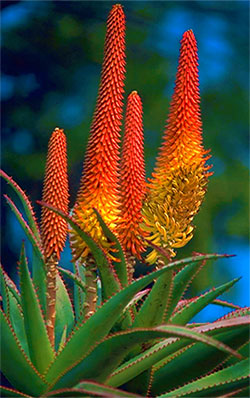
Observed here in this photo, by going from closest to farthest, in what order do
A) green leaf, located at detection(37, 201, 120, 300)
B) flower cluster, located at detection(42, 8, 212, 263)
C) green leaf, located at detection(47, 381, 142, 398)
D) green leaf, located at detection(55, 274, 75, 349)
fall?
green leaf, located at detection(47, 381, 142, 398) < green leaf, located at detection(37, 201, 120, 300) < flower cluster, located at detection(42, 8, 212, 263) < green leaf, located at detection(55, 274, 75, 349)

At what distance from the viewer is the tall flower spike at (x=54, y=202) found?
4.40ft

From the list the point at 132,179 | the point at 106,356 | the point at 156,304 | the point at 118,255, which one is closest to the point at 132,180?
the point at 132,179

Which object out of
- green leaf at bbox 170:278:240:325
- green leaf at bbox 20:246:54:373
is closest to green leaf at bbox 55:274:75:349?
green leaf at bbox 20:246:54:373

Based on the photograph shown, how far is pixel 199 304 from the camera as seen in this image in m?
1.32

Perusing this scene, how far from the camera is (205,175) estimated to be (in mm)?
1310

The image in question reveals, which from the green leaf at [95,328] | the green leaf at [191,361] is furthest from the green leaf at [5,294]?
the green leaf at [191,361]

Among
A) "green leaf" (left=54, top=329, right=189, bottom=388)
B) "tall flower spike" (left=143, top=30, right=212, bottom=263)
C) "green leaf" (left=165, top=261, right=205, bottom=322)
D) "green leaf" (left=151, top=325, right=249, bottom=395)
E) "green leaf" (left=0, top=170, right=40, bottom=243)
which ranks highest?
"tall flower spike" (left=143, top=30, right=212, bottom=263)

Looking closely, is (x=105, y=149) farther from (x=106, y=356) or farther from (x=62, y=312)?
(x=62, y=312)

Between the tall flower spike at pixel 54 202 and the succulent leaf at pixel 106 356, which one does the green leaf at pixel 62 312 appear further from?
the succulent leaf at pixel 106 356

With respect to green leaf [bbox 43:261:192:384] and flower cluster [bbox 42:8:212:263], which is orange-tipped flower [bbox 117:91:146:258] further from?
green leaf [bbox 43:261:192:384]

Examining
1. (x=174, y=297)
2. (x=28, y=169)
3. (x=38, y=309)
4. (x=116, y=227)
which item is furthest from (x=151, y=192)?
(x=28, y=169)

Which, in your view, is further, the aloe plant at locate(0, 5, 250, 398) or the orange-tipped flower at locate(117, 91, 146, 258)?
the orange-tipped flower at locate(117, 91, 146, 258)

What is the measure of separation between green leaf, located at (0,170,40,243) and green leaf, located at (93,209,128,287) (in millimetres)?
243

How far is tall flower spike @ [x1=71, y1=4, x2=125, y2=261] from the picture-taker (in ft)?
4.12
